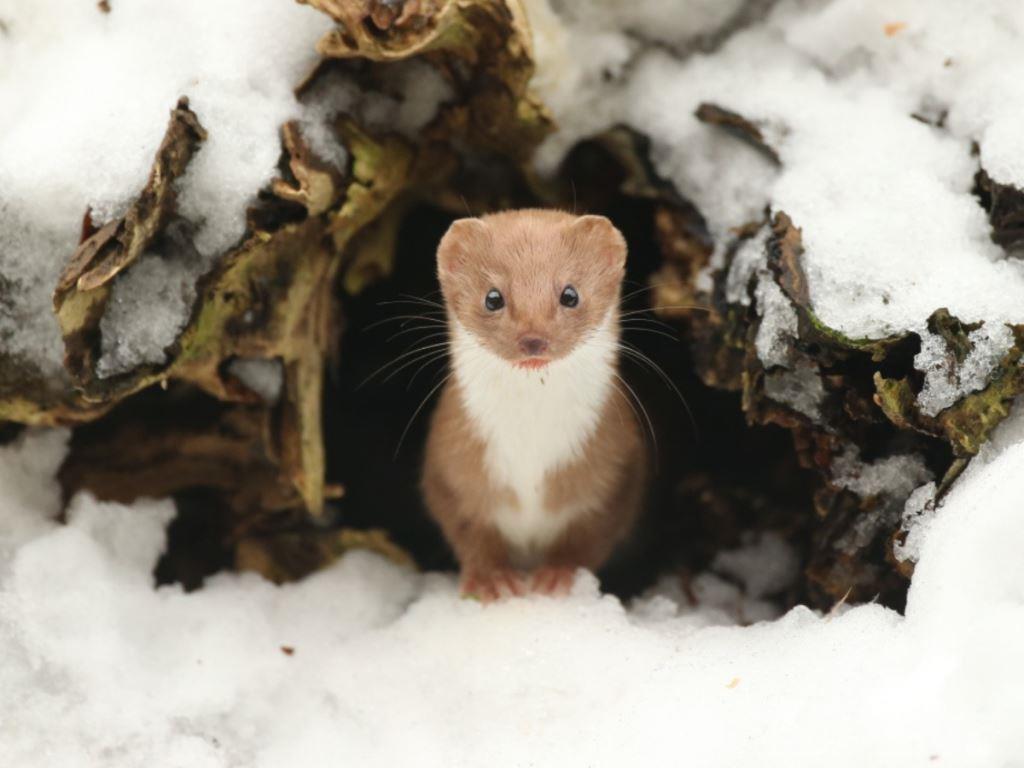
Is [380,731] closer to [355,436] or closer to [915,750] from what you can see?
[915,750]

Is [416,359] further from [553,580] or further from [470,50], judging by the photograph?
[470,50]

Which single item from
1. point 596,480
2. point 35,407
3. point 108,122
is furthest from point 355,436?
point 108,122

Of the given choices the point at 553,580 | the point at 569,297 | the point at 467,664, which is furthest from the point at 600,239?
the point at 467,664

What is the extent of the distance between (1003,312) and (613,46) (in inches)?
52.4

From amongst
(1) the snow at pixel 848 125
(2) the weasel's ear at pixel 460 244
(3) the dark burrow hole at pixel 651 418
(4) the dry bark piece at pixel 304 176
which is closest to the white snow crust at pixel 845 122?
(1) the snow at pixel 848 125

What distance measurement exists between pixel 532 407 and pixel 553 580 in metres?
0.49

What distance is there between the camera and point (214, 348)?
8.89 feet

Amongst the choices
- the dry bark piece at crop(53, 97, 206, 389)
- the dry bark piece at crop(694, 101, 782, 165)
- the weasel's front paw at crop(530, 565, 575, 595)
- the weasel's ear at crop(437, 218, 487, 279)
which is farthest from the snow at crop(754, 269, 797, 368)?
the dry bark piece at crop(53, 97, 206, 389)

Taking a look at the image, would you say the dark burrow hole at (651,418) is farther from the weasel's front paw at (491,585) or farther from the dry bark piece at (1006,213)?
A: the dry bark piece at (1006,213)

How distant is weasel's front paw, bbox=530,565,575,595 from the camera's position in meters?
2.94

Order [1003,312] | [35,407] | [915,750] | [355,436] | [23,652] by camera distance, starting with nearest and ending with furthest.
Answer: [915,750] → [1003,312] → [23,652] → [35,407] → [355,436]

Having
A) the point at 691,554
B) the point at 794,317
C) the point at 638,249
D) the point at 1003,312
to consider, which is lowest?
the point at 691,554

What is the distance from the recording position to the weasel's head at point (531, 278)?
8.74ft

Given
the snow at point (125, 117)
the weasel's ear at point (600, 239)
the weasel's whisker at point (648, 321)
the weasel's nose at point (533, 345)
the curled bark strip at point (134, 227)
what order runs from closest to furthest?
the curled bark strip at point (134, 227) → the snow at point (125, 117) → the weasel's nose at point (533, 345) → the weasel's ear at point (600, 239) → the weasel's whisker at point (648, 321)
